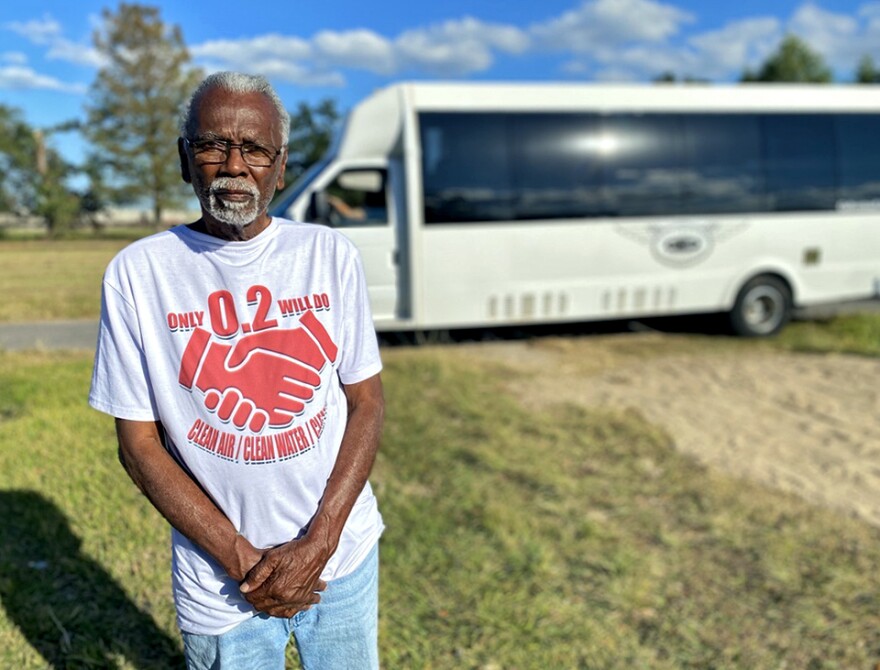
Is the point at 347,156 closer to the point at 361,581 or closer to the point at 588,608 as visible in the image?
the point at 588,608

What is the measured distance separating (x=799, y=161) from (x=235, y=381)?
9.27 meters

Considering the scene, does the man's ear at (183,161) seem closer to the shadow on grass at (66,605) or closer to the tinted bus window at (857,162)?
the shadow on grass at (66,605)

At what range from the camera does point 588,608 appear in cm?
295

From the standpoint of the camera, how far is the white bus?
790 cm

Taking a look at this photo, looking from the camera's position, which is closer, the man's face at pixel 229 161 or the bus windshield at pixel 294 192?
the man's face at pixel 229 161

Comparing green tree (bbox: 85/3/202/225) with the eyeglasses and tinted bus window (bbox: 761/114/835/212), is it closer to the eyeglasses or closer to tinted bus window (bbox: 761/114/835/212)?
the eyeglasses

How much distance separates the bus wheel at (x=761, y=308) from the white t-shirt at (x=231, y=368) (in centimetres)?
850

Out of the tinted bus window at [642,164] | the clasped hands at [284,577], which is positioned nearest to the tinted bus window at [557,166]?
the tinted bus window at [642,164]

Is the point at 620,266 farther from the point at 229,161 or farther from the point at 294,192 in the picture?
the point at 229,161

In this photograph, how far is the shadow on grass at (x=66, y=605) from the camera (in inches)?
96.3

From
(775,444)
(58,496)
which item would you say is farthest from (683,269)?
(58,496)

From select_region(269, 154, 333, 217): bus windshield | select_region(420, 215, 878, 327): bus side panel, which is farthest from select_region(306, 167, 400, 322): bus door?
select_region(420, 215, 878, 327): bus side panel

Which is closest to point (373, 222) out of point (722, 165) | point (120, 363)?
point (722, 165)

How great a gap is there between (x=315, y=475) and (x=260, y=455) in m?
Result: 0.12
